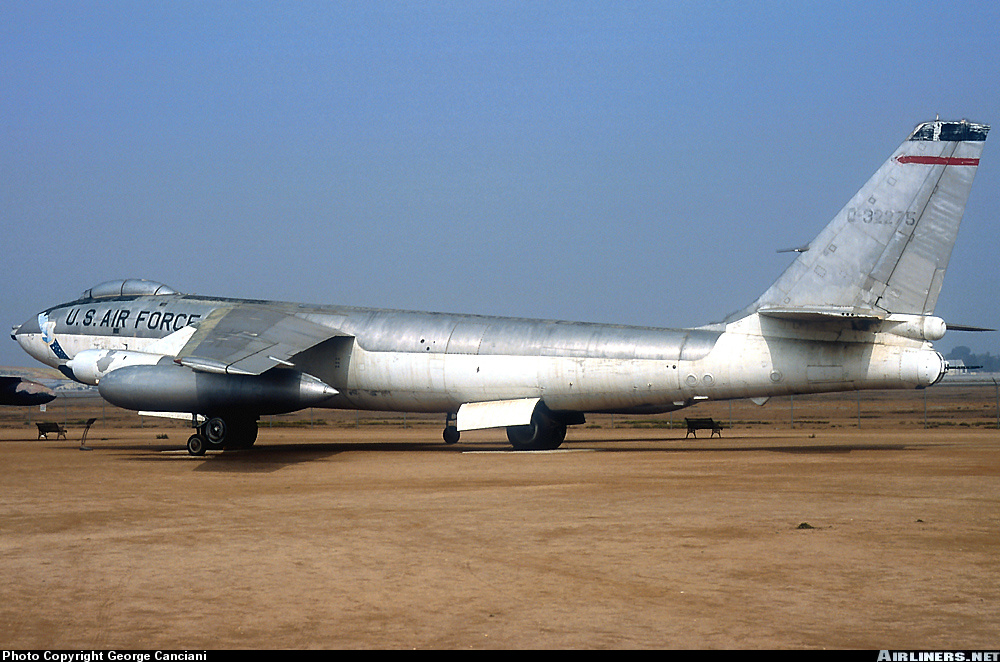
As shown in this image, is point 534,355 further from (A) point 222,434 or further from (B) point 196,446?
(B) point 196,446

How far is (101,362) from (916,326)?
20686mm

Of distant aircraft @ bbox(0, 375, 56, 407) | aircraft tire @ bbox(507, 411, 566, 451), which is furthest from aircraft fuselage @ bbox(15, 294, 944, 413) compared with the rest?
distant aircraft @ bbox(0, 375, 56, 407)

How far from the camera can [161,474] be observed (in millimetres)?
19969

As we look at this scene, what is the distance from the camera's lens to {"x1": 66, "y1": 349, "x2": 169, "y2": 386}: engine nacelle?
26.8 m

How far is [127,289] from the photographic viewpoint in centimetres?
3052

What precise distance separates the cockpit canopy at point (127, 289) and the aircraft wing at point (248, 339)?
128 inches

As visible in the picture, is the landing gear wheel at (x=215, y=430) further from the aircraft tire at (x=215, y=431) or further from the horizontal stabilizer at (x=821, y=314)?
the horizontal stabilizer at (x=821, y=314)

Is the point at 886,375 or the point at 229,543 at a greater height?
the point at 886,375

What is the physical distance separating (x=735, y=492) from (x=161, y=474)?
11.4m

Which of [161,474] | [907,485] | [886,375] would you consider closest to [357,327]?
[161,474]

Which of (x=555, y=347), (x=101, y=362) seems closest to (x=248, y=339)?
(x=101, y=362)

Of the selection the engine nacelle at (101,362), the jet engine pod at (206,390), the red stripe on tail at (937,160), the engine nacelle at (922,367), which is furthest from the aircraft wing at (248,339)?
the red stripe on tail at (937,160)

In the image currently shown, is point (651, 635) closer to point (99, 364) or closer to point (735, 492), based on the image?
point (735, 492)

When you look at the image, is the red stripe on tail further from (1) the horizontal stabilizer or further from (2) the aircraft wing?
(2) the aircraft wing
